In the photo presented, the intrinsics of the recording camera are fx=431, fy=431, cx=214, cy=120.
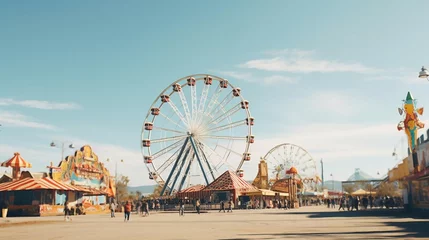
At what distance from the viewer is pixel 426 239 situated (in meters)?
12.6

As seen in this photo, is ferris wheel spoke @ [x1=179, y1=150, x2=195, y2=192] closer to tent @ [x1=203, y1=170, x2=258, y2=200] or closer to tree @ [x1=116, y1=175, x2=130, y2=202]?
tent @ [x1=203, y1=170, x2=258, y2=200]

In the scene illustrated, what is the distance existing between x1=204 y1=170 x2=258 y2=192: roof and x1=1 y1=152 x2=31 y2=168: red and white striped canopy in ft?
71.1

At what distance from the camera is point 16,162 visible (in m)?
46.4

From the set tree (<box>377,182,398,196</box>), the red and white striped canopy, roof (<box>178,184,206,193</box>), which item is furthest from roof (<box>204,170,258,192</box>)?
tree (<box>377,182,398,196</box>)

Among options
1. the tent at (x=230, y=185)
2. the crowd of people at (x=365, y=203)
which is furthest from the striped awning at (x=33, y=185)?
the crowd of people at (x=365, y=203)

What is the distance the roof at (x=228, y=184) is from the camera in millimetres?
54156

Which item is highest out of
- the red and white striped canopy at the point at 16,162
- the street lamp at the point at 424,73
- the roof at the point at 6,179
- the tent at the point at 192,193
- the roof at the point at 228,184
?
the street lamp at the point at 424,73

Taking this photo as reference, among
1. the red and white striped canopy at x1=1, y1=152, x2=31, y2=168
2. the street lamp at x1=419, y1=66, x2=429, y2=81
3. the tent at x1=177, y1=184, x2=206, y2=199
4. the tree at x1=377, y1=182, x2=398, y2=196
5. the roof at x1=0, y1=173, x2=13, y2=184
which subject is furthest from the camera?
the tree at x1=377, y1=182, x2=398, y2=196

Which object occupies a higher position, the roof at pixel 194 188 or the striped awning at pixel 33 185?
the striped awning at pixel 33 185

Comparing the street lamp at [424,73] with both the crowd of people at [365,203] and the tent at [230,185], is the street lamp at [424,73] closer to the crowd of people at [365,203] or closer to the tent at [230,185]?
the crowd of people at [365,203]

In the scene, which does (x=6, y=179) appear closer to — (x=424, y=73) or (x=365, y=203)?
(x=365, y=203)

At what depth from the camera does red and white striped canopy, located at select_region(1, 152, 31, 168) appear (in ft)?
150

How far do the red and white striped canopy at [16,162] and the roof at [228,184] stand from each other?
71.1 feet

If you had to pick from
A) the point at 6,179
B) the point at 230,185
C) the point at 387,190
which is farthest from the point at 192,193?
the point at 387,190
